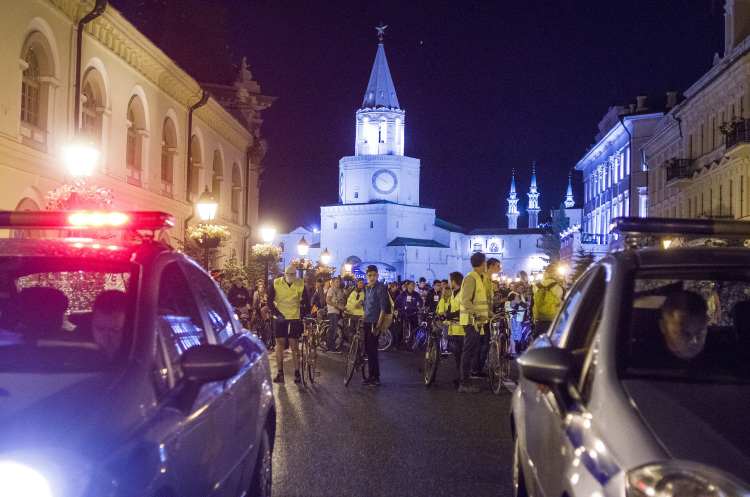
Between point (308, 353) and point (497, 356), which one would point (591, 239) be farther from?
point (497, 356)

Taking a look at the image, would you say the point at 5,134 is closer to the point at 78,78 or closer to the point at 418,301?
the point at 78,78

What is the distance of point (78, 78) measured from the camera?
82.1 feet

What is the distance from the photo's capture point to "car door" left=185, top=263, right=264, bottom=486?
4.84 meters

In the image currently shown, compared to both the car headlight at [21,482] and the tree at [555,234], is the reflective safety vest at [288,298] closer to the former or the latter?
the car headlight at [21,482]

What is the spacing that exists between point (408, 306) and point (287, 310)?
13.9 metres

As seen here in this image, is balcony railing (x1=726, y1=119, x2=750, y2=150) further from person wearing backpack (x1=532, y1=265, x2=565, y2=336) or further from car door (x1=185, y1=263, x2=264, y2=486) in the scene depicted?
car door (x1=185, y1=263, x2=264, y2=486)

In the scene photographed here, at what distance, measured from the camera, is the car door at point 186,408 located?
3.78 metres

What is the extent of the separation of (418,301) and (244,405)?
25020 millimetres

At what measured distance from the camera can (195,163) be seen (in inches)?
1516

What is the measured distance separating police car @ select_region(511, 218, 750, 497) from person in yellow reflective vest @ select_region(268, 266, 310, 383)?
10.5m

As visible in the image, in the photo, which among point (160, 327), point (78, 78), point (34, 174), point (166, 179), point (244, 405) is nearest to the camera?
point (160, 327)

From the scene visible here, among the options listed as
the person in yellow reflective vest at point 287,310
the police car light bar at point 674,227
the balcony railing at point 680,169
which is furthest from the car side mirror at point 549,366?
the balcony railing at point 680,169

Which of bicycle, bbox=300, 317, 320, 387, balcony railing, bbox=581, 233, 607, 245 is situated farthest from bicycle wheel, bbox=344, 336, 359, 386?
balcony railing, bbox=581, 233, 607, 245

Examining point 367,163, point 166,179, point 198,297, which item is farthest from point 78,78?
point 367,163
